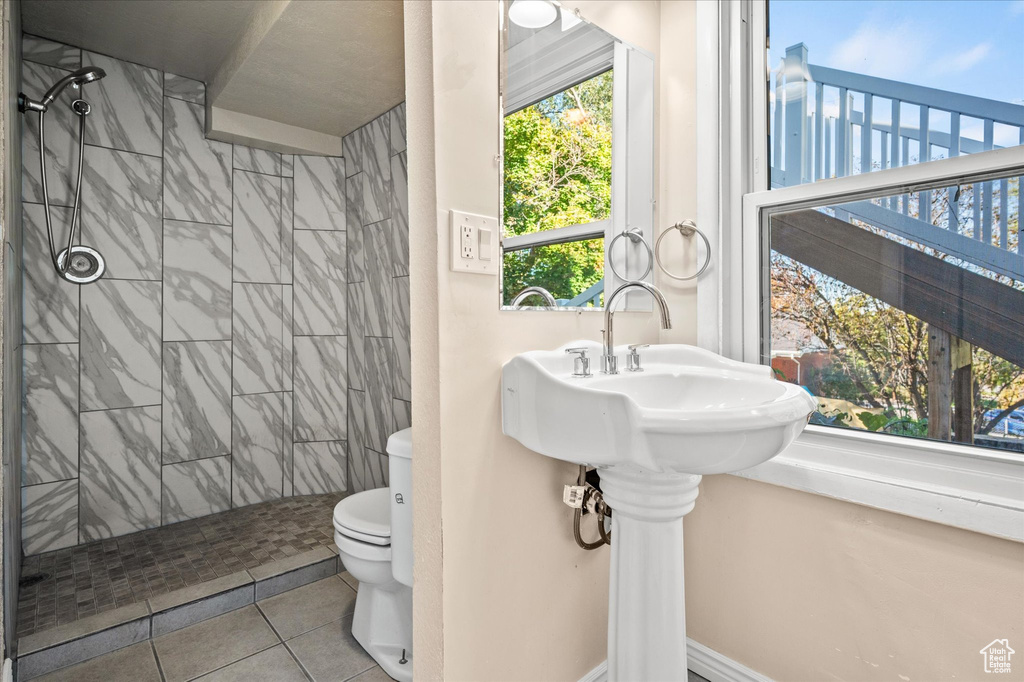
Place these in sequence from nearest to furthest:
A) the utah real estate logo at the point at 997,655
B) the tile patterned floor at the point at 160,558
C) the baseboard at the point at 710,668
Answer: the utah real estate logo at the point at 997,655
the baseboard at the point at 710,668
the tile patterned floor at the point at 160,558

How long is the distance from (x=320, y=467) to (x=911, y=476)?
260cm

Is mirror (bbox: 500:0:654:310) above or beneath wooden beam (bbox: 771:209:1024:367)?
above

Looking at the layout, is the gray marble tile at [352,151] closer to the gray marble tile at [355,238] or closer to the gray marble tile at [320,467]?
the gray marble tile at [355,238]

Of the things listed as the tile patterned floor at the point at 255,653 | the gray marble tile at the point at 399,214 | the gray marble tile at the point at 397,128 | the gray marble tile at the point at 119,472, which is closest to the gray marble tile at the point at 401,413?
the gray marble tile at the point at 399,214

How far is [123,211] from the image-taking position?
2314 millimetres

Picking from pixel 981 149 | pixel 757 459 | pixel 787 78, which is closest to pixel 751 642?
pixel 757 459

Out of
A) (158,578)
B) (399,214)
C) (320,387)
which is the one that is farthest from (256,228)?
→ (158,578)

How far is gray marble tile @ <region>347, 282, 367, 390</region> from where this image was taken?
9.21 ft

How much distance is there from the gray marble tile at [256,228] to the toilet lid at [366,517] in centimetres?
149

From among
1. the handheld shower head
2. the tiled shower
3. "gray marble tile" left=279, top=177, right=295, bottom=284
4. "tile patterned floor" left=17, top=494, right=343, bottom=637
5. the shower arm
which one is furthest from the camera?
"gray marble tile" left=279, top=177, right=295, bottom=284

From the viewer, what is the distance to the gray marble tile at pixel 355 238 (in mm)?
2812

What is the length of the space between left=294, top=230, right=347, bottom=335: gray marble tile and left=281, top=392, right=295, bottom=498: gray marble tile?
1.29 feet

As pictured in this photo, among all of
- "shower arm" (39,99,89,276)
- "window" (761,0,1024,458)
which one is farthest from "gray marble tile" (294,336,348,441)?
"window" (761,0,1024,458)

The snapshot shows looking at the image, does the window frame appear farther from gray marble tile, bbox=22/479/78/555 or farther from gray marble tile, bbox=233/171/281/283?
gray marble tile, bbox=22/479/78/555
